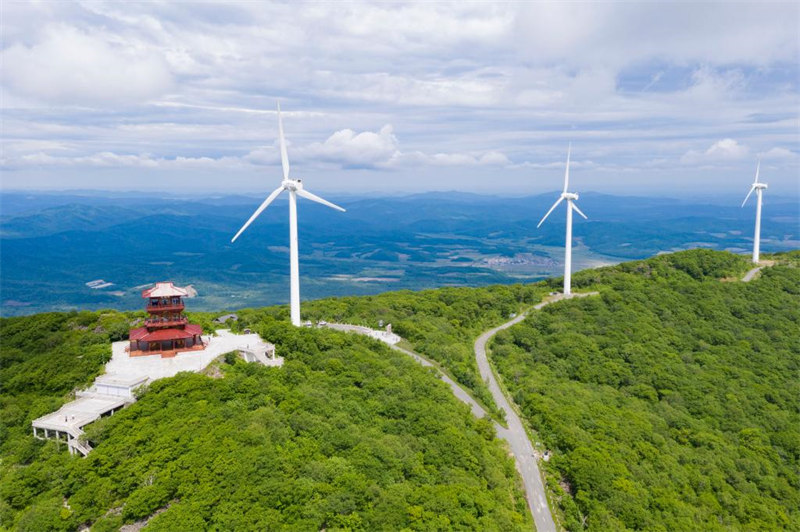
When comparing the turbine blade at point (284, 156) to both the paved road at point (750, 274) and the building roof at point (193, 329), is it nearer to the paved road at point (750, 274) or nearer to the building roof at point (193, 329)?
the building roof at point (193, 329)

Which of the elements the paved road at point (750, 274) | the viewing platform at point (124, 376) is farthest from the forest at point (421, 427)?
the paved road at point (750, 274)

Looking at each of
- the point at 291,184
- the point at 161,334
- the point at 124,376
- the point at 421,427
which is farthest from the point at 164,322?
the point at 421,427

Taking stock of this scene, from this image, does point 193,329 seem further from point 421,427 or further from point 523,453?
point 523,453

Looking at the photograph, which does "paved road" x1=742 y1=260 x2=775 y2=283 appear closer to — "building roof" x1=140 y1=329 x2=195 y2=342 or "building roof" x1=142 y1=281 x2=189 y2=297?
"building roof" x1=140 y1=329 x2=195 y2=342

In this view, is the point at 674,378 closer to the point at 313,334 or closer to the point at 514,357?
the point at 514,357

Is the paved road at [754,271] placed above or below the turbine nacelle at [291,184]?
below

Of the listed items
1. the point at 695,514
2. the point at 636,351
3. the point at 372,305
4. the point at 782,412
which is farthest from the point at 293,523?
the point at 782,412

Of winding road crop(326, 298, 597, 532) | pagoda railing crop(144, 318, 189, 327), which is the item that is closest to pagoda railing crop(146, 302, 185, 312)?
pagoda railing crop(144, 318, 189, 327)
